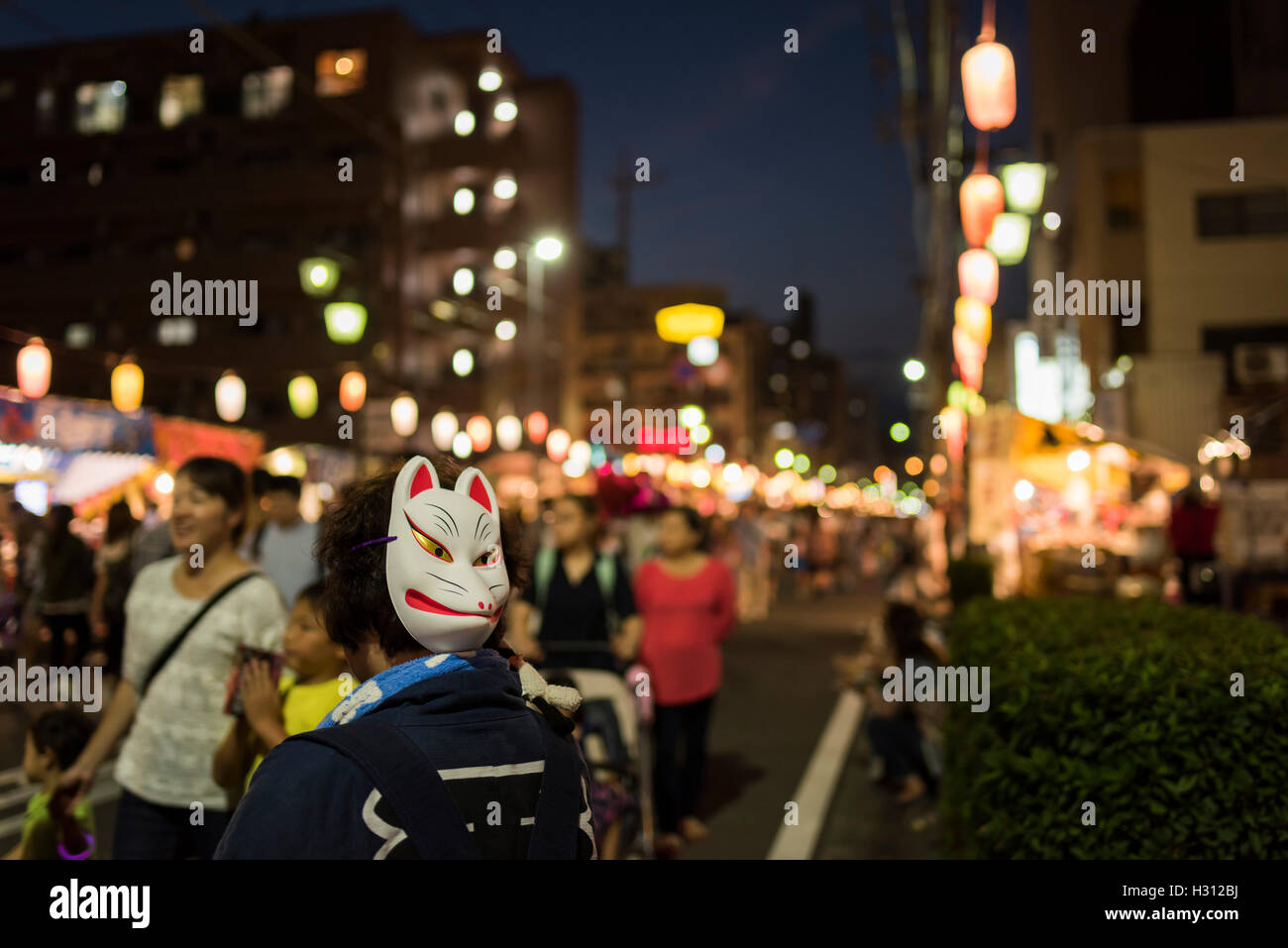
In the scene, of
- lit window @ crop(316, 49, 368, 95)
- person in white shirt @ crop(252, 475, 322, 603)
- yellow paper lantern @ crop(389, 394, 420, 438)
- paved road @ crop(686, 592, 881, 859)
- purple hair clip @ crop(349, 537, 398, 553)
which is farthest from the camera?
lit window @ crop(316, 49, 368, 95)

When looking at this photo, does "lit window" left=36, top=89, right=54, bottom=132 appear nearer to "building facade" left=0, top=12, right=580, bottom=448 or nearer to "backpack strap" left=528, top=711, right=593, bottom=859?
"building facade" left=0, top=12, right=580, bottom=448

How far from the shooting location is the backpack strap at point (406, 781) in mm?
1694

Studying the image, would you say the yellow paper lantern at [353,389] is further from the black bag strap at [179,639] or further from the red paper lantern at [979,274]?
the black bag strap at [179,639]

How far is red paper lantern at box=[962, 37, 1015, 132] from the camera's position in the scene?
1057 centimetres

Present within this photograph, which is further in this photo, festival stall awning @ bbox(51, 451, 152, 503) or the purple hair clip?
festival stall awning @ bbox(51, 451, 152, 503)

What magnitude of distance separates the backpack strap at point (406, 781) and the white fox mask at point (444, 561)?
0.75 ft

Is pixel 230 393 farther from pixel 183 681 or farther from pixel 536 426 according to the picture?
pixel 183 681

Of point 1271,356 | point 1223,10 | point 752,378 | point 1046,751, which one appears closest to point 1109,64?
point 1223,10

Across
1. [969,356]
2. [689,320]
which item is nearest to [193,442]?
[689,320]

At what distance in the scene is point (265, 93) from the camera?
39.3 m

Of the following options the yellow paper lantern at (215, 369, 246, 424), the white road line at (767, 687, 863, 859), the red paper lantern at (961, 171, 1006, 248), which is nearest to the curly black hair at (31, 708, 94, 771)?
the white road line at (767, 687, 863, 859)

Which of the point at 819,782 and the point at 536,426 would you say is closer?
the point at 819,782

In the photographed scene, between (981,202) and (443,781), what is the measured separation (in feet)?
42.9
